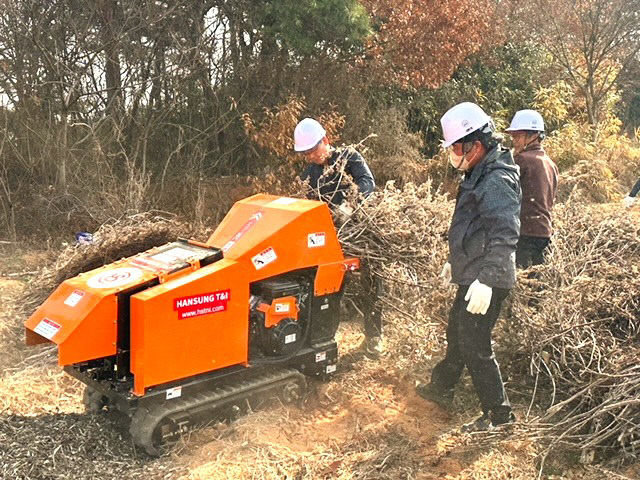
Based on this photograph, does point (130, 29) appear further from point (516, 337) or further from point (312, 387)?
point (516, 337)

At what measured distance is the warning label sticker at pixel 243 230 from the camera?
146 inches

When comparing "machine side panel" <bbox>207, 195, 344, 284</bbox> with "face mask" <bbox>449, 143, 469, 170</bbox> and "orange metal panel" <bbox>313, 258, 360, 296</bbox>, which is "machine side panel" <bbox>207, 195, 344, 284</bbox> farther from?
"face mask" <bbox>449, 143, 469, 170</bbox>

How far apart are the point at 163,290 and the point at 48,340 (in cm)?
66

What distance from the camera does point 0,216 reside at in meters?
7.95

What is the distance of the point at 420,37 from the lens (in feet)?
30.8

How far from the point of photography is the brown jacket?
4930 millimetres

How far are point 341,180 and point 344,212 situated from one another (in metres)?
0.27

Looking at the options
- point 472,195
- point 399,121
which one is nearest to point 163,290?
point 472,195

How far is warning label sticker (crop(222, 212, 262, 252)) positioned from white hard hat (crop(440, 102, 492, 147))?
119cm

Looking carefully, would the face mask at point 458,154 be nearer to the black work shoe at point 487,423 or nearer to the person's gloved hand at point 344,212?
the person's gloved hand at point 344,212

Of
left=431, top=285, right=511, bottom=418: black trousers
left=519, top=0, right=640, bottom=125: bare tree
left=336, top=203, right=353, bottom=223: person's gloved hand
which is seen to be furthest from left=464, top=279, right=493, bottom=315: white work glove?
left=519, top=0, right=640, bottom=125: bare tree

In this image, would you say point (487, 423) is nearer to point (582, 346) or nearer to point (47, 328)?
point (582, 346)

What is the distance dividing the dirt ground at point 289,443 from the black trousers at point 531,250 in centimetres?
127

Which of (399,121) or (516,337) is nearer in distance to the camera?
(516,337)
